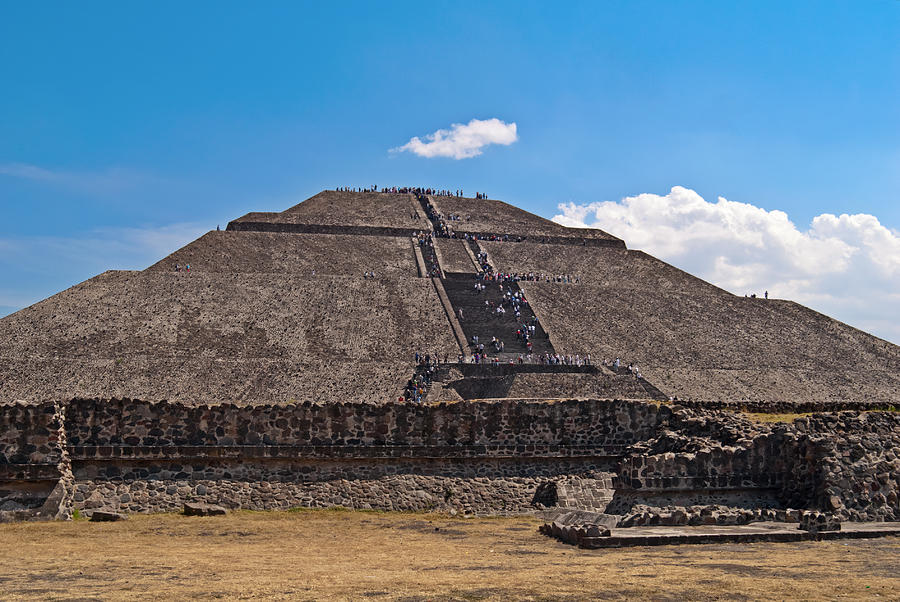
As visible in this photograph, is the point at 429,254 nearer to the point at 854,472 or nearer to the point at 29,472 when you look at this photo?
the point at 29,472

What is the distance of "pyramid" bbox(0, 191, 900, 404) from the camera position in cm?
3797

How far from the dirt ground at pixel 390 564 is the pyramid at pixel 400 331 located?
2102cm

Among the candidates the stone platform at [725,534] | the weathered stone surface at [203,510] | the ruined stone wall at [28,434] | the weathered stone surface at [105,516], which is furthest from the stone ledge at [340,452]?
the stone platform at [725,534]

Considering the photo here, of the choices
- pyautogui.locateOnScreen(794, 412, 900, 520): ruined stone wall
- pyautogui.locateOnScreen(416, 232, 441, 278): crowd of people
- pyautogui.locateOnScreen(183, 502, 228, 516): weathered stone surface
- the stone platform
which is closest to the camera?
the stone platform

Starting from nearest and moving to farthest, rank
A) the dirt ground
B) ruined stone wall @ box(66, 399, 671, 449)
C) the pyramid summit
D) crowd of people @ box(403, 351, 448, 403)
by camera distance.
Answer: the dirt ground
the pyramid summit
ruined stone wall @ box(66, 399, 671, 449)
crowd of people @ box(403, 351, 448, 403)

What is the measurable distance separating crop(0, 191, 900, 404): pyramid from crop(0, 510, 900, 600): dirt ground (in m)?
21.0

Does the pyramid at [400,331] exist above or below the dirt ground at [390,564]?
above

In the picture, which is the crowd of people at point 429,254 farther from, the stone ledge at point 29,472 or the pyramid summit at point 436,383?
the stone ledge at point 29,472

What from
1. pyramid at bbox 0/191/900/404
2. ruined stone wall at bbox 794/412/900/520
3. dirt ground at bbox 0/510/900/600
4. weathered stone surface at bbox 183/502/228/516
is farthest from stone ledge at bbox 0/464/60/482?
pyramid at bbox 0/191/900/404

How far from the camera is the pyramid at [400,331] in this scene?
1495 inches

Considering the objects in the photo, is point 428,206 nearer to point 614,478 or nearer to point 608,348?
point 608,348

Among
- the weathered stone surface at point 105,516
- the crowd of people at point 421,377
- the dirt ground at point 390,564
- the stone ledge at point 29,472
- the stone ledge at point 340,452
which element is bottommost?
the dirt ground at point 390,564

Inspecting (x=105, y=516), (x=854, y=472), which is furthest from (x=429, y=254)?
(x=854, y=472)

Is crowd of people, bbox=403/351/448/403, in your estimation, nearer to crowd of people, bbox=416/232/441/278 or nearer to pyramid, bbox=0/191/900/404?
pyramid, bbox=0/191/900/404
